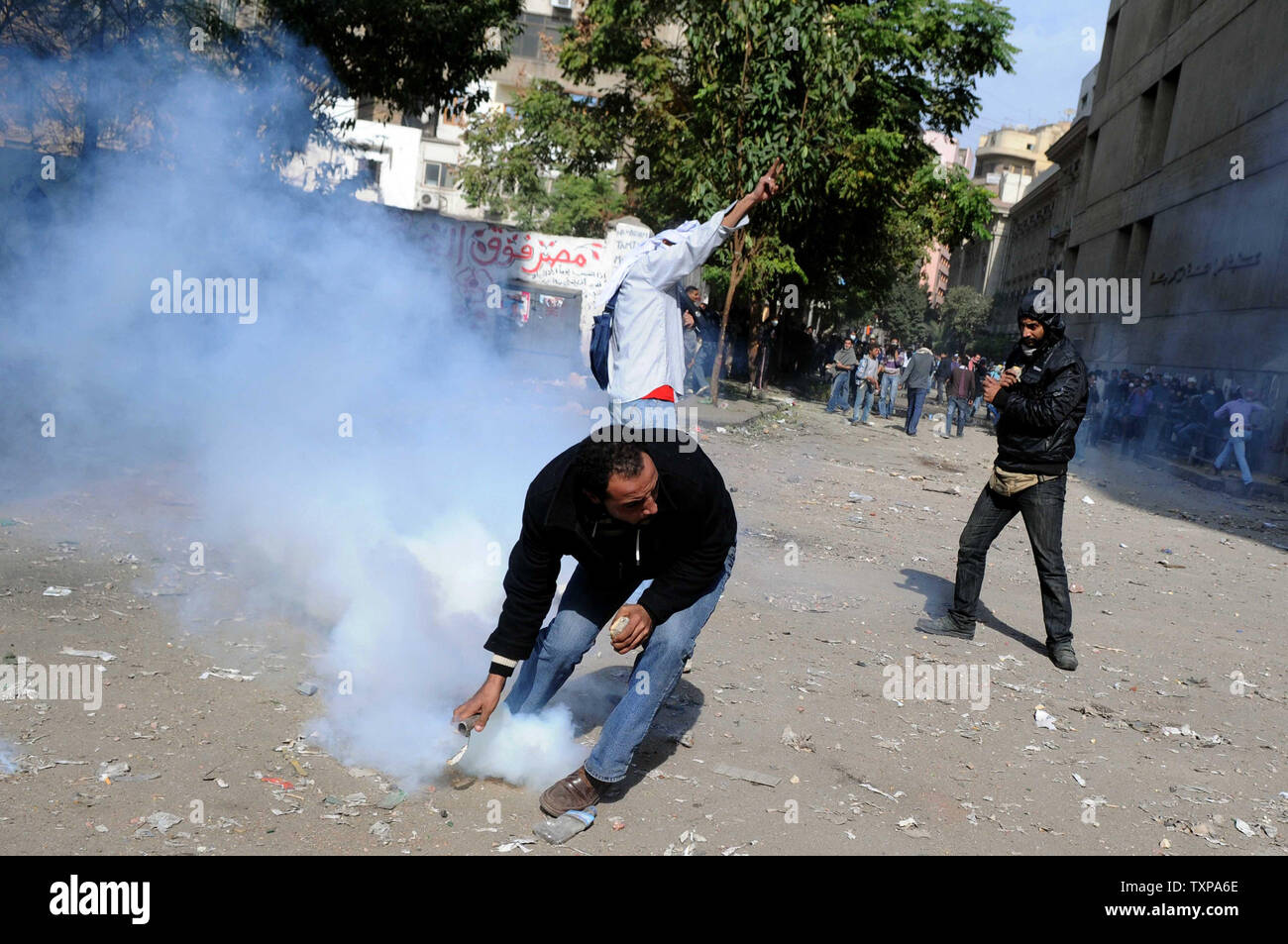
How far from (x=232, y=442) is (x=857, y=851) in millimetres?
5400

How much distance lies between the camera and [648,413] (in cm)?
475

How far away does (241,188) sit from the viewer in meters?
7.55

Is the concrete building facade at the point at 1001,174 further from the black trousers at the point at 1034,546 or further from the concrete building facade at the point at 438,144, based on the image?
the black trousers at the point at 1034,546

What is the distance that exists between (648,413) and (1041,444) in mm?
2171

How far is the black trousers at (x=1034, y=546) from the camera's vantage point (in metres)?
5.50

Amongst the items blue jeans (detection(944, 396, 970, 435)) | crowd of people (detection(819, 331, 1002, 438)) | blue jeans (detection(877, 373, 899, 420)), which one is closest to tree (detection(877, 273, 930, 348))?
blue jeans (detection(877, 373, 899, 420))

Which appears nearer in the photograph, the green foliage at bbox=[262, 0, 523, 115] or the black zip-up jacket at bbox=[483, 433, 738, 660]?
the black zip-up jacket at bbox=[483, 433, 738, 660]

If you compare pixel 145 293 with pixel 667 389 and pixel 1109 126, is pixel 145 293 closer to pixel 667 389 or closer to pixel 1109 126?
pixel 667 389

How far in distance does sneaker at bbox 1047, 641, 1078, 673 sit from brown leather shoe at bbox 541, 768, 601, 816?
124 inches

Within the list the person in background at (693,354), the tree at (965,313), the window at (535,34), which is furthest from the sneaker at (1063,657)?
the tree at (965,313)

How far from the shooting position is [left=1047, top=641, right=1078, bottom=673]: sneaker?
A: 5.48m

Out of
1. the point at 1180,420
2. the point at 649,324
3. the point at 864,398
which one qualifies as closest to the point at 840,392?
the point at 864,398

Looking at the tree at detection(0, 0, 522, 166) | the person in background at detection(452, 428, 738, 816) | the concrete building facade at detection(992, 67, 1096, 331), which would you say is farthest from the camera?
the concrete building facade at detection(992, 67, 1096, 331)

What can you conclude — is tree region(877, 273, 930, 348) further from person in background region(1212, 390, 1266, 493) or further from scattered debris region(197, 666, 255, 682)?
scattered debris region(197, 666, 255, 682)
